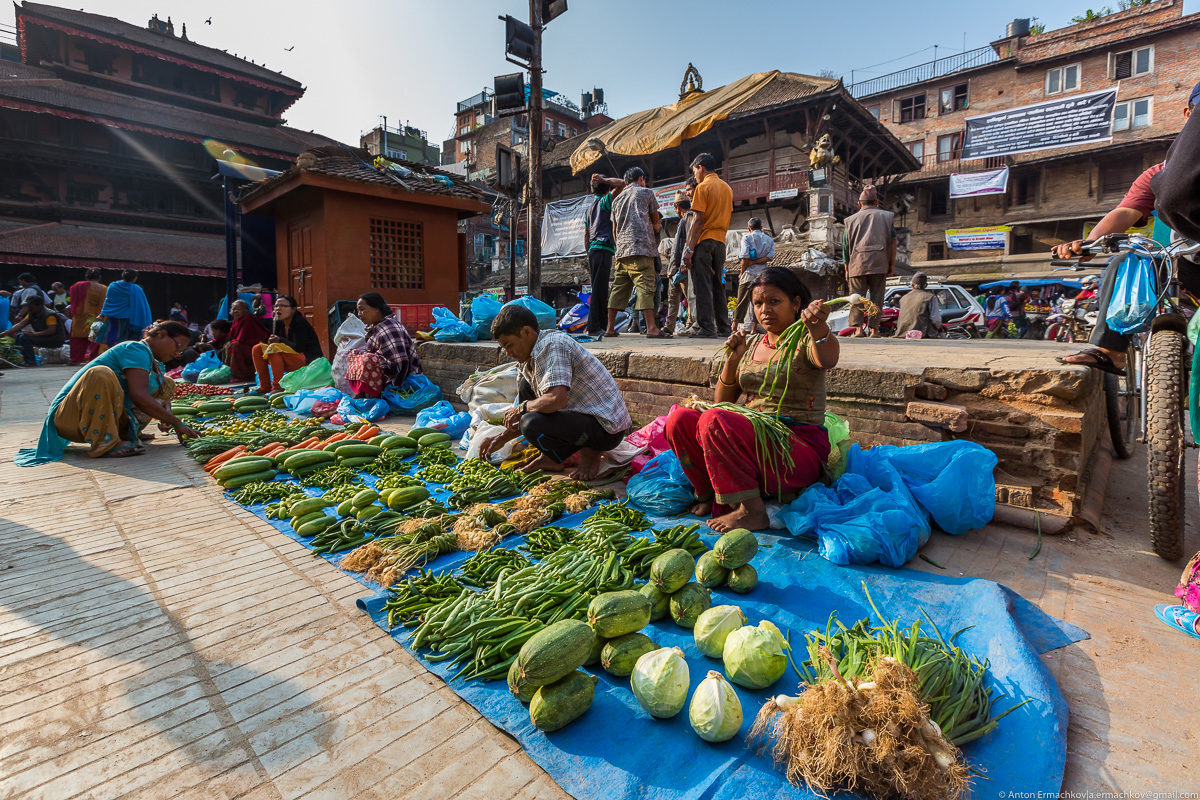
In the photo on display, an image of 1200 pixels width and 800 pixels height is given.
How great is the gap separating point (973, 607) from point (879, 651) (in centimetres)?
79

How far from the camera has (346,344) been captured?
23.2 ft

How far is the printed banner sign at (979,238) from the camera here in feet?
79.8

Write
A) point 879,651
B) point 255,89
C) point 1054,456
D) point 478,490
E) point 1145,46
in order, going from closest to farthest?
1. point 879,651
2. point 1054,456
3. point 478,490
4. point 1145,46
5. point 255,89

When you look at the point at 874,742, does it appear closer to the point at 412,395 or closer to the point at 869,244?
the point at 412,395

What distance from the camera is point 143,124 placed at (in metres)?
20.0

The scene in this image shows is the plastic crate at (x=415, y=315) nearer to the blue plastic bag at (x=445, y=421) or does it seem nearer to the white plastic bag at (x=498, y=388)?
the blue plastic bag at (x=445, y=421)

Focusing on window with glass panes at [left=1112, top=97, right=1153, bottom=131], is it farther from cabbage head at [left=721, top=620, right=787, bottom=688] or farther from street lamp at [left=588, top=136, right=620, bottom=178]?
cabbage head at [left=721, top=620, right=787, bottom=688]

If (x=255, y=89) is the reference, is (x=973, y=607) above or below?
below

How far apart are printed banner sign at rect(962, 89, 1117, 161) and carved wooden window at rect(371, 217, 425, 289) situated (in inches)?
885

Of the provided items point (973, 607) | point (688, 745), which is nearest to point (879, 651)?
point (688, 745)

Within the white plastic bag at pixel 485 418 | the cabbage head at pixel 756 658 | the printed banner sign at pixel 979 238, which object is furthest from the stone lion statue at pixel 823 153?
the cabbage head at pixel 756 658

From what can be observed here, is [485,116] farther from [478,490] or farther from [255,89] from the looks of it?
[478,490]

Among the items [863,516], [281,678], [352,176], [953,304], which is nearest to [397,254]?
[352,176]

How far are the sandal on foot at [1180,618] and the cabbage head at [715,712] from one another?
176cm
